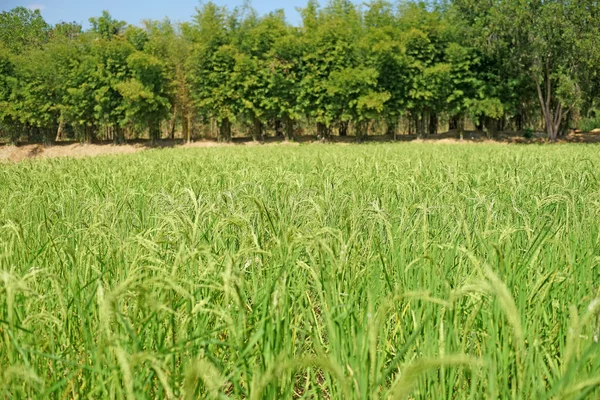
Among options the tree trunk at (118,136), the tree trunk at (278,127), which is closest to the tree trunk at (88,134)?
the tree trunk at (118,136)

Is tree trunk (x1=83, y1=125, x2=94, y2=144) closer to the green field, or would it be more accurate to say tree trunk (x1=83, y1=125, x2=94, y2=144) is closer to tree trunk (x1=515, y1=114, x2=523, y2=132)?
tree trunk (x1=515, y1=114, x2=523, y2=132)

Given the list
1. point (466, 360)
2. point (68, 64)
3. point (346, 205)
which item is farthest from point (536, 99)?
point (466, 360)

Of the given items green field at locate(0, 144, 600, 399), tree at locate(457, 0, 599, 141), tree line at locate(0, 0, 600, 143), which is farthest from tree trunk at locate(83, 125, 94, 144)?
green field at locate(0, 144, 600, 399)

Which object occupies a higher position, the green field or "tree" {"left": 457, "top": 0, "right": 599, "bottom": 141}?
"tree" {"left": 457, "top": 0, "right": 599, "bottom": 141}

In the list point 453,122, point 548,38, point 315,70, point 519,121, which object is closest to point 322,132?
point 315,70

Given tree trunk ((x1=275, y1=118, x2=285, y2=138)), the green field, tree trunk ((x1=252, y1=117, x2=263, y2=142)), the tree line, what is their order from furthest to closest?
tree trunk ((x1=275, y1=118, x2=285, y2=138)), tree trunk ((x1=252, y1=117, x2=263, y2=142)), the tree line, the green field

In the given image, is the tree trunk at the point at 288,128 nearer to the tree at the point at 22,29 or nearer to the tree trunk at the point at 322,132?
the tree trunk at the point at 322,132

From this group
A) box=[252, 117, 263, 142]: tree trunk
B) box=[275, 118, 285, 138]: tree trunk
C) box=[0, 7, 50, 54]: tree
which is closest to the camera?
box=[252, 117, 263, 142]: tree trunk

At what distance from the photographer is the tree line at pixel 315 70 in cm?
3362

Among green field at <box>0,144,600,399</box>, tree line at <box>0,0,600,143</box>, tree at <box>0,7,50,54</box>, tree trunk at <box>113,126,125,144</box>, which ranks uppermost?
tree at <box>0,7,50,54</box>

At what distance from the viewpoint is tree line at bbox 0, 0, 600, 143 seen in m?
33.6

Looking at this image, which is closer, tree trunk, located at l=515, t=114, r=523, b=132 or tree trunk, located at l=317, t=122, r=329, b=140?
tree trunk, located at l=317, t=122, r=329, b=140

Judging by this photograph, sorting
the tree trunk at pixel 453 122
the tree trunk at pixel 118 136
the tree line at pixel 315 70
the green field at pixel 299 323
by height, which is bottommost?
the green field at pixel 299 323

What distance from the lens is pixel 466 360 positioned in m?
0.95
